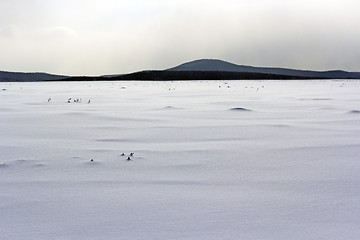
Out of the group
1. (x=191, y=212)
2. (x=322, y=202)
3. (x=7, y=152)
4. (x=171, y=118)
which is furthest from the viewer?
(x=171, y=118)

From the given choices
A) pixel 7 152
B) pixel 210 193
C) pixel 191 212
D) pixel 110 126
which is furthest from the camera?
pixel 110 126

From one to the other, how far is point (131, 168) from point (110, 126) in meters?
2.01

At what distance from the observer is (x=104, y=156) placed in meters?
2.91

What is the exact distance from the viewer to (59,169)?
8.29 feet

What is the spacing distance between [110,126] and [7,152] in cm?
155

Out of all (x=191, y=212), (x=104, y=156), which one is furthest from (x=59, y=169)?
(x=191, y=212)

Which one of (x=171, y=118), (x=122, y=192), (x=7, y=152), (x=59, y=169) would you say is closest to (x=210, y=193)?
(x=122, y=192)

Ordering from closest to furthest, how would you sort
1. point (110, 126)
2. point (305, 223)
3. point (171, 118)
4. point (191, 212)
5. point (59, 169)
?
point (305, 223)
point (191, 212)
point (59, 169)
point (110, 126)
point (171, 118)

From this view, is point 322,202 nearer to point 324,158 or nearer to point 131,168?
point 324,158

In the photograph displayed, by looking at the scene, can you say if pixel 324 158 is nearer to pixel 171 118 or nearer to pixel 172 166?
pixel 172 166

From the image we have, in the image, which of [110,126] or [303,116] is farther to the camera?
[303,116]

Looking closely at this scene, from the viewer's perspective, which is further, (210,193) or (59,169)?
(59,169)

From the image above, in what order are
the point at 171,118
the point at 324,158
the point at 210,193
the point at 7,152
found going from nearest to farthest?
the point at 210,193, the point at 324,158, the point at 7,152, the point at 171,118

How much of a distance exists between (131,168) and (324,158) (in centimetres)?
138
